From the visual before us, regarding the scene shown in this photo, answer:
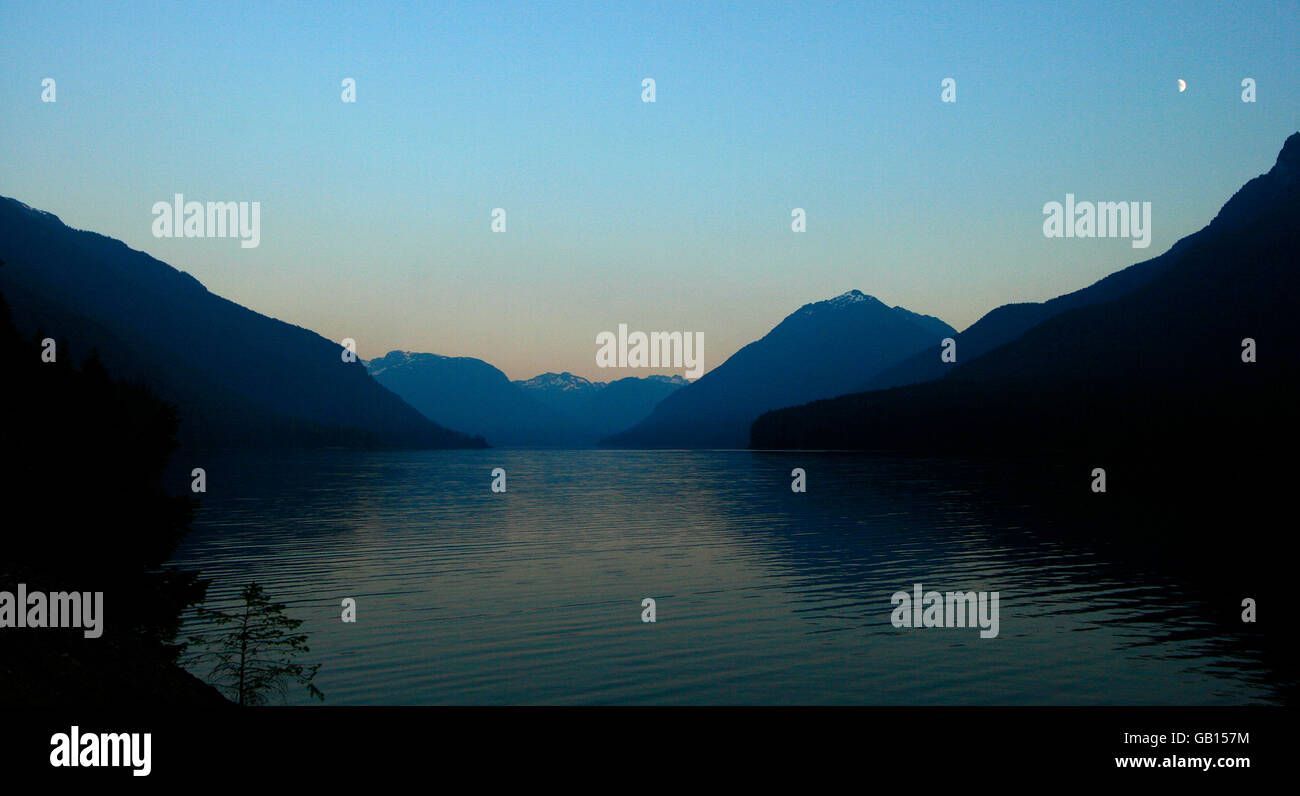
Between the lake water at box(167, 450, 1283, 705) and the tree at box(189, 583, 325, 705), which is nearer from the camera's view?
the tree at box(189, 583, 325, 705)

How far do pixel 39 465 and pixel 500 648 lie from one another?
54.8ft

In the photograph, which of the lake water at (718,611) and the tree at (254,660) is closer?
the tree at (254,660)

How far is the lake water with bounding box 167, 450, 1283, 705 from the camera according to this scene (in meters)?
29.3

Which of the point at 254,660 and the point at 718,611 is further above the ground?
the point at 254,660

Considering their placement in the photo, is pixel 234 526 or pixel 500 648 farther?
pixel 234 526

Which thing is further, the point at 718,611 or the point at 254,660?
the point at 718,611

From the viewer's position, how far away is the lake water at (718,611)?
96.1 feet

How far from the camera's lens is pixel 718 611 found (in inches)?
1694

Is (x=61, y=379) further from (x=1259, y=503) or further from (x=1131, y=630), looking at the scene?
(x=1259, y=503)

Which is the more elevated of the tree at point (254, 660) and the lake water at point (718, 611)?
the tree at point (254, 660)

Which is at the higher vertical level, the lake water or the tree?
the tree

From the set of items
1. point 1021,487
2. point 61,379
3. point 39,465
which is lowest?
point 1021,487
